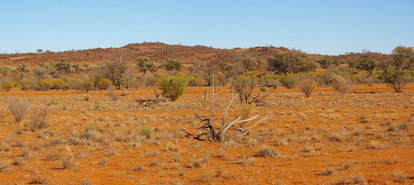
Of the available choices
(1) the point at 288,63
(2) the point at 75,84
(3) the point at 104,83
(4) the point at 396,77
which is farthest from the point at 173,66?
(4) the point at 396,77

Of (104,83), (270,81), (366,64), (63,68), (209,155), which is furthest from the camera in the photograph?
(63,68)

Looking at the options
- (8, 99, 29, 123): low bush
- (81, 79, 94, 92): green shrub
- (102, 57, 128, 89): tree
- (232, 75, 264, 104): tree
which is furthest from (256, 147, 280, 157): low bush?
(102, 57, 128, 89): tree

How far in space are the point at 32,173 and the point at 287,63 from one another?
59198 mm

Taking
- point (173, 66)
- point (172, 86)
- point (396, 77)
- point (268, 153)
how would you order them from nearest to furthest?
point (268, 153)
point (172, 86)
point (396, 77)
point (173, 66)

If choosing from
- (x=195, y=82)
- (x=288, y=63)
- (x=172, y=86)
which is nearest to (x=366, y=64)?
(x=288, y=63)

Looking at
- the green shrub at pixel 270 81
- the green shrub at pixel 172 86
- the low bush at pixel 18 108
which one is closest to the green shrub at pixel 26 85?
the green shrub at pixel 172 86

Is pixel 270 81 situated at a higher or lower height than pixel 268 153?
higher

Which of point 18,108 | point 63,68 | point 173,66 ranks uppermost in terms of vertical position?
point 173,66

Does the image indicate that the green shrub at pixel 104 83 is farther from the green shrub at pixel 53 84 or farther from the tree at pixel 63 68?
the tree at pixel 63 68

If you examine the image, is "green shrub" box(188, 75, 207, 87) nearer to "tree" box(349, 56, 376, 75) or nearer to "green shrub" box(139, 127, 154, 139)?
"tree" box(349, 56, 376, 75)

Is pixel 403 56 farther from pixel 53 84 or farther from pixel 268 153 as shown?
pixel 268 153

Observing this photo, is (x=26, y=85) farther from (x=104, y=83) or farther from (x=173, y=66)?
(x=173, y=66)

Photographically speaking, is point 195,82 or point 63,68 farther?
point 63,68

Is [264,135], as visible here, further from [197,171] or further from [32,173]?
[32,173]
